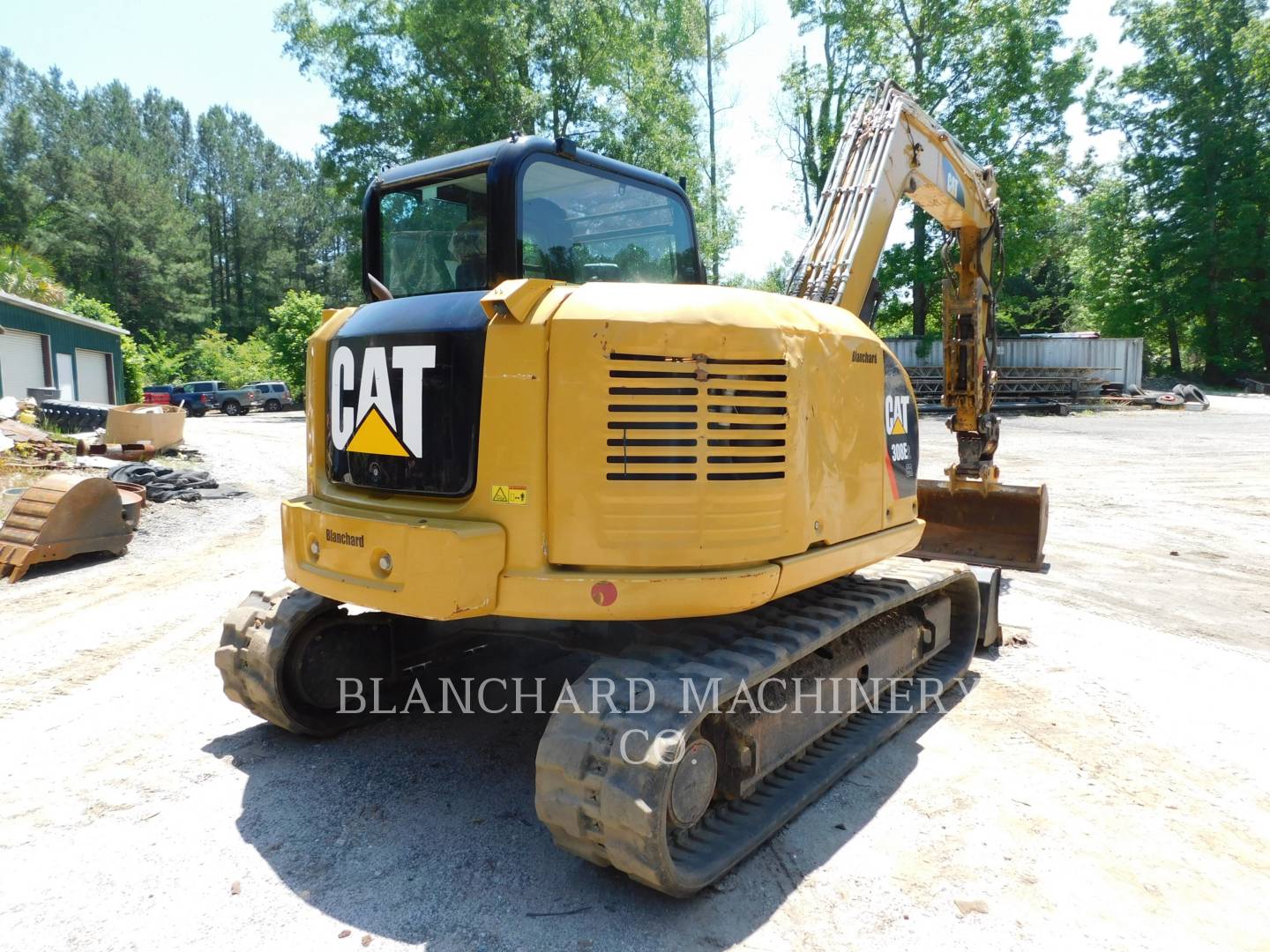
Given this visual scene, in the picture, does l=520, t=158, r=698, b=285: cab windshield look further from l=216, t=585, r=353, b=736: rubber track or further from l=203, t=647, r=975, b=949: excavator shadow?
l=203, t=647, r=975, b=949: excavator shadow

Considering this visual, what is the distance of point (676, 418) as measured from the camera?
10.6ft

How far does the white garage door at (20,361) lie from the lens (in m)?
22.7

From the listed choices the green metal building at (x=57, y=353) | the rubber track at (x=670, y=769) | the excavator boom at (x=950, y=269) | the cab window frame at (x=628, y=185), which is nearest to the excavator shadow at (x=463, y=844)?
the rubber track at (x=670, y=769)

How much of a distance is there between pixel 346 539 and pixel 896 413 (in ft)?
9.18

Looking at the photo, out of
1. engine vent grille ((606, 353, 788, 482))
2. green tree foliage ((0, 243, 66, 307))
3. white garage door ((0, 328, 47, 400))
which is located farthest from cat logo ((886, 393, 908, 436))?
green tree foliage ((0, 243, 66, 307))

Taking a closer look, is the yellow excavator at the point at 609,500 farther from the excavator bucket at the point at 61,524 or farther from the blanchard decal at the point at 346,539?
the excavator bucket at the point at 61,524

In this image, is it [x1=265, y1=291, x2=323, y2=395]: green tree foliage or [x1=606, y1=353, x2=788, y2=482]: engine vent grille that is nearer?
[x1=606, y1=353, x2=788, y2=482]: engine vent grille

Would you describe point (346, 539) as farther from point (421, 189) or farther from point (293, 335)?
point (293, 335)

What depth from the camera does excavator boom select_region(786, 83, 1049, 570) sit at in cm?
583

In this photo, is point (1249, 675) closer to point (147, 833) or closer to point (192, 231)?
Result: point (147, 833)

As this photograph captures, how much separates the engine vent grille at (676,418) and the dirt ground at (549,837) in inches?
63.7

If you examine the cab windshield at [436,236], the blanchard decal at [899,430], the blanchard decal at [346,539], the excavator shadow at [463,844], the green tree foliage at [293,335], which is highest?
the green tree foliage at [293,335]

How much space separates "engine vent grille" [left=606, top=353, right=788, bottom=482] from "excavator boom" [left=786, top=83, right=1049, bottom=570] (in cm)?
257

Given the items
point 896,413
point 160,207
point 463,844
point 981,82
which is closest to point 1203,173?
point 981,82
